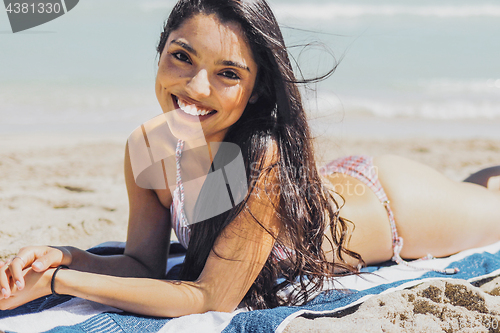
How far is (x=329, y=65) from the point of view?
6.63 meters

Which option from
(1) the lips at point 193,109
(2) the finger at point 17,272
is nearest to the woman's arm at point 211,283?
(2) the finger at point 17,272

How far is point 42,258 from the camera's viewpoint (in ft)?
5.20

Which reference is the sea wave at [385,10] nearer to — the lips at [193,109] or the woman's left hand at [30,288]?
the lips at [193,109]

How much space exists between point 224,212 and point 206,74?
22.9 inches

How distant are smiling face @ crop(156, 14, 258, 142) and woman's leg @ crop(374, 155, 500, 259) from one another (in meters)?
1.19

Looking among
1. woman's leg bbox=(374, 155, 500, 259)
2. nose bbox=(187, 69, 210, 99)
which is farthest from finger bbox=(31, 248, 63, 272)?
woman's leg bbox=(374, 155, 500, 259)

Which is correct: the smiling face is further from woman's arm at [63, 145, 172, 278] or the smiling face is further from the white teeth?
woman's arm at [63, 145, 172, 278]

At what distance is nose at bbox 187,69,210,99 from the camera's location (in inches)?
67.1

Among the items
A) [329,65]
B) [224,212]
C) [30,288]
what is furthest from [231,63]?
[329,65]

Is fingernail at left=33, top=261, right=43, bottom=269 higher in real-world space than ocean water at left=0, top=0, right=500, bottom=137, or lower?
lower

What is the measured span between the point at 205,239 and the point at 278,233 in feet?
1.08

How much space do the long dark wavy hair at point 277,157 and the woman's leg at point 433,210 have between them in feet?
2.09

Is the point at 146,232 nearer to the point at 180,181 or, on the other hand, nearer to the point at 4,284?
the point at 180,181

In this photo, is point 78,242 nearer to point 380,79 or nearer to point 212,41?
point 212,41
